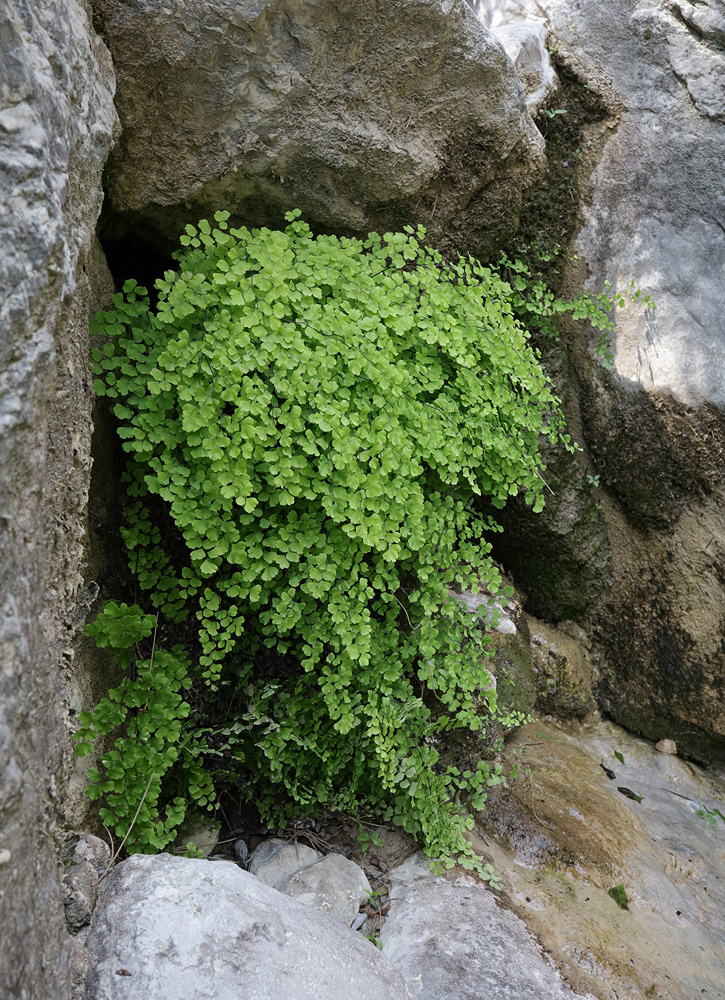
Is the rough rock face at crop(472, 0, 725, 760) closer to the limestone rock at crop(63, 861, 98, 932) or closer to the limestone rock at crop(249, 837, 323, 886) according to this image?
the limestone rock at crop(249, 837, 323, 886)

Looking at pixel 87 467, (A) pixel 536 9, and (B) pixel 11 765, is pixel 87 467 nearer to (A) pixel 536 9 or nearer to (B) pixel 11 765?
(B) pixel 11 765

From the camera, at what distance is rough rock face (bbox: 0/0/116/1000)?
1485mm

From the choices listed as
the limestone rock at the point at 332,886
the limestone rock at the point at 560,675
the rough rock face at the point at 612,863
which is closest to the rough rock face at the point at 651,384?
the limestone rock at the point at 560,675

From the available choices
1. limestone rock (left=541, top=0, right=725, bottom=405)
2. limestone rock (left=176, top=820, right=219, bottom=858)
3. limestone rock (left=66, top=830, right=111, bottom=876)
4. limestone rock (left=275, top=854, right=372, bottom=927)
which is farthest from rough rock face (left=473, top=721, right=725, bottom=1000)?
limestone rock (left=541, top=0, right=725, bottom=405)

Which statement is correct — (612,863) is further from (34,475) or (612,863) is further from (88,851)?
(34,475)

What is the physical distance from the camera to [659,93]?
4723 mm

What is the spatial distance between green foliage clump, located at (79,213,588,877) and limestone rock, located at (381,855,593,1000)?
0.17 m

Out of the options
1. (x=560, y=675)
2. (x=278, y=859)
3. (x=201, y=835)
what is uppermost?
(x=560, y=675)

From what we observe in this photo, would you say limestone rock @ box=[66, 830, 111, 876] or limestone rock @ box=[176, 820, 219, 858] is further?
limestone rock @ box=[176, 820, 219, 858]

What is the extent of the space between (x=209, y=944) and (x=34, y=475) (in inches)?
55.6

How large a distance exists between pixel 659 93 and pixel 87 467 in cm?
464

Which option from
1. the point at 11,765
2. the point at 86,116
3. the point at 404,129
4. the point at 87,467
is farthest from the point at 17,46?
the point at 404,129

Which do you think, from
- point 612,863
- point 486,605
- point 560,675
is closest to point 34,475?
point 486,605

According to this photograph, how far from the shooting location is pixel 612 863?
3.44 metres
